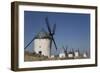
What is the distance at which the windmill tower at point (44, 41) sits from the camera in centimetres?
150

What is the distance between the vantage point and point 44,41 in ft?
5.01

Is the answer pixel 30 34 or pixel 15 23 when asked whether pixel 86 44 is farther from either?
pixel 15 23

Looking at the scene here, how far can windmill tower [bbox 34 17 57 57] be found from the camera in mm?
1503

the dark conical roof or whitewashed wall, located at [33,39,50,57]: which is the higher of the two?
the dark conical roof

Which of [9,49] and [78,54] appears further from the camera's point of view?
[78,54]

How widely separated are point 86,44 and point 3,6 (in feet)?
2.07

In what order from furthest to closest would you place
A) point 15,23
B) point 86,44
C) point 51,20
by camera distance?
point 86,44 → point 51,20 → point 15,23

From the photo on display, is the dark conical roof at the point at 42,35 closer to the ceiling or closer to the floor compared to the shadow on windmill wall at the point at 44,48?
closer to the ceiling

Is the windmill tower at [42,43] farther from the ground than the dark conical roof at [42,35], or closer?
closer

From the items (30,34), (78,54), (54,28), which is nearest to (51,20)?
(54,28)

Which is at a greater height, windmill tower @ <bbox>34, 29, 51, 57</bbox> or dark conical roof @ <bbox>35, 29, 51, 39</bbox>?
dark conical roof @ <bbox>35, 29, 51, 39</bbox>

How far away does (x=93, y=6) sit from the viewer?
1655 mm

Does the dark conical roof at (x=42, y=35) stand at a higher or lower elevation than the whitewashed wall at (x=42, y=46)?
higher

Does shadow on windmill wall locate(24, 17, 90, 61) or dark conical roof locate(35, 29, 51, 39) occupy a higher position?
dark conical roof locate(35, 29, 51, 39)
